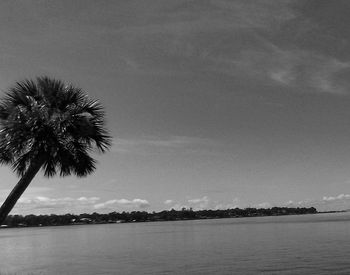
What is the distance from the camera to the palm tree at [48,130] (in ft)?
58.1

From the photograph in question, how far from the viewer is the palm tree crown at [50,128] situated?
17.8 metres

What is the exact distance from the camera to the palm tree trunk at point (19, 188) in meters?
16.3

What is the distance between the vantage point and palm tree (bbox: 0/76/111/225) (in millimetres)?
17703

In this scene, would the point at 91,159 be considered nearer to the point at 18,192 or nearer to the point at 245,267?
the point at 18,192

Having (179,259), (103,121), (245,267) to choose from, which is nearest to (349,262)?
(245,267)

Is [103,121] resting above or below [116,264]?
above

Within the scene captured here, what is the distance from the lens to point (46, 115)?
1842 centimetres

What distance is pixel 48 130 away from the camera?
18.0 m

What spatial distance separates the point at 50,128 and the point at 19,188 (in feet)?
9.17

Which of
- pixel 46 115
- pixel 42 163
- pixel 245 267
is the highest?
pixel 46 115

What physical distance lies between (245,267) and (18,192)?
86.0 ft

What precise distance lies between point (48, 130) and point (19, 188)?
8.78ft

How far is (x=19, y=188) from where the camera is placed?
16812mm

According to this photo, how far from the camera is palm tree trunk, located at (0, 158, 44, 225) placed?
16.3 m
